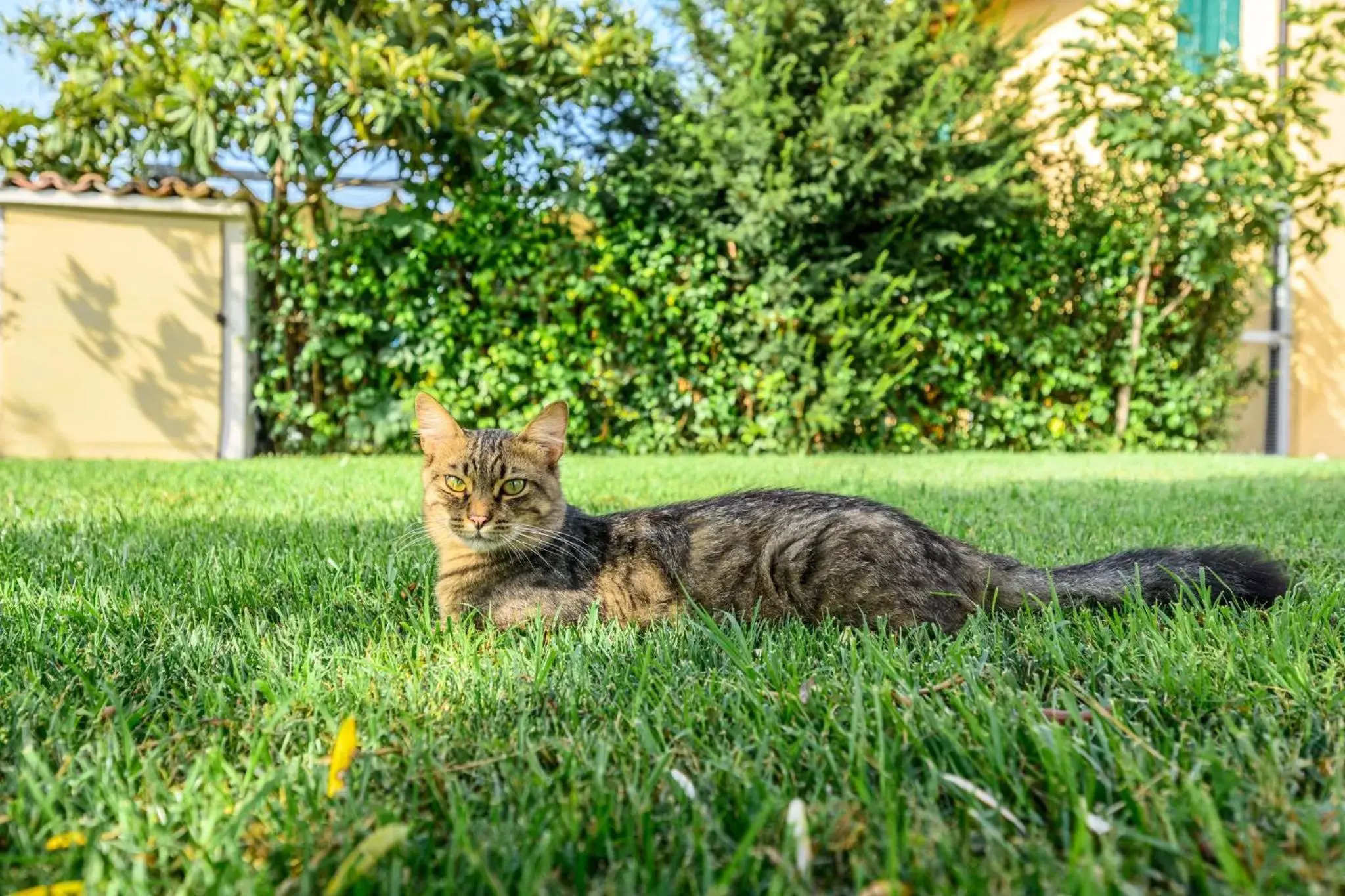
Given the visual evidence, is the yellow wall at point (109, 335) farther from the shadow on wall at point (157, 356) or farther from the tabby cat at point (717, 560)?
the tabby cat at point (717, 560)

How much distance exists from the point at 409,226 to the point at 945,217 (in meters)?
5.24

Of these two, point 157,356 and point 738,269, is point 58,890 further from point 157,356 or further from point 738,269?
point 157,356

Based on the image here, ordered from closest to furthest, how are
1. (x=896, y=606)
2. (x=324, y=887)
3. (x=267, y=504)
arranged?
(x=324, y=887), (x=896, y=606), (x=267, y=504)

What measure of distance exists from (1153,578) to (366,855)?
203 centimetres

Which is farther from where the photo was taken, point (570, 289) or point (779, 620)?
point (570, 289)

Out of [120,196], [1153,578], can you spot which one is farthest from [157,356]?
[1153,578]

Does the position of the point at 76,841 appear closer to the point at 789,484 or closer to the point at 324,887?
the point at 324,887

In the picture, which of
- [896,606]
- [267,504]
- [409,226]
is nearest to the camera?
[896,606]

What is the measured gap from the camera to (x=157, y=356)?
7.46 metres

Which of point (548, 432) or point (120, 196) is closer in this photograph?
point (548, 432)

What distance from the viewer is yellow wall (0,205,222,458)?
729 cm

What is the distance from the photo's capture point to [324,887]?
3.00ft

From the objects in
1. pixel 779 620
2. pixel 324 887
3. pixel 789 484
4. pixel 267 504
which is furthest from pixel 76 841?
pixel 789 484

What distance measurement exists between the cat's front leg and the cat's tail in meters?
1.12
